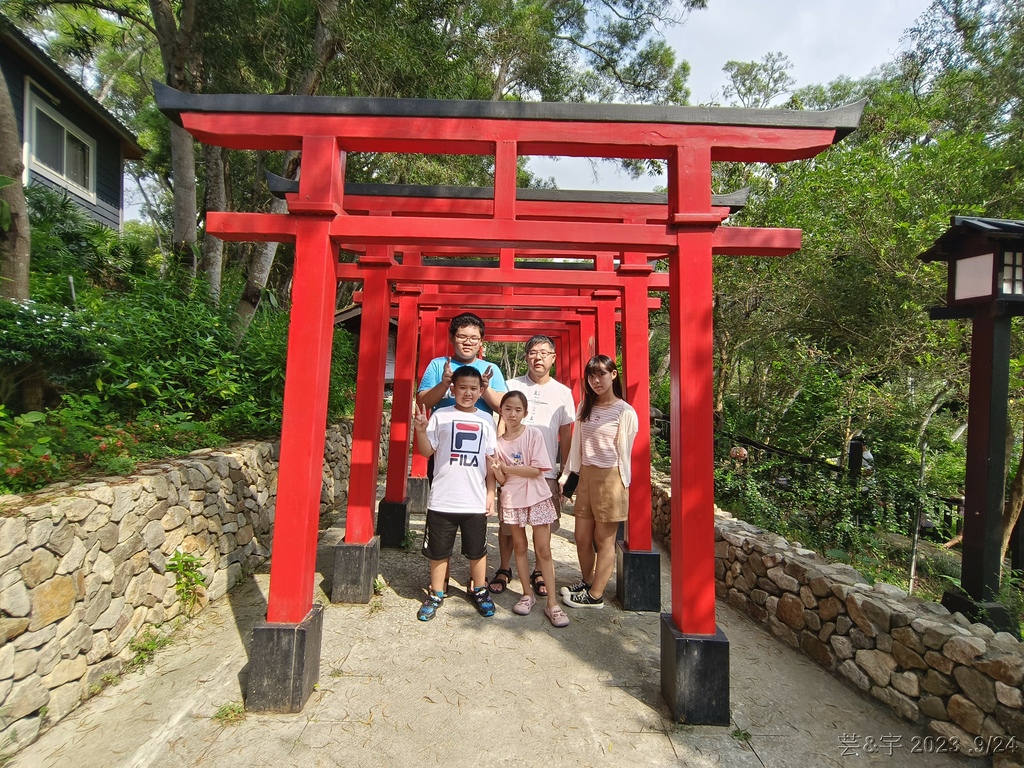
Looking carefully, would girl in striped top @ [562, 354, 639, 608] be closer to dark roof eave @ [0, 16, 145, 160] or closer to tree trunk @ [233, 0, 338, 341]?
tree trunk @ [233, 0, 338, 341]

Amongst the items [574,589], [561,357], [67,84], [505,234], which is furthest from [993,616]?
[67,84]

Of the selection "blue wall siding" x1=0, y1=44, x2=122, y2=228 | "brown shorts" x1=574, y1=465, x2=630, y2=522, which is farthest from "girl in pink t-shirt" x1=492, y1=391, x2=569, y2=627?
"blue wall siding" x1=0, y1=44, x2=122, y2=228

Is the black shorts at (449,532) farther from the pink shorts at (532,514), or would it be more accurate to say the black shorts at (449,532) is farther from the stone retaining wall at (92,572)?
the stone retaining wall at (92,572)

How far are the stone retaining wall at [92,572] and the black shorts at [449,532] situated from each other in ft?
5.36

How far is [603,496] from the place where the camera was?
369cm

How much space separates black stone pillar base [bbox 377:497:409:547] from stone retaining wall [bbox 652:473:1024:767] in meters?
3.03

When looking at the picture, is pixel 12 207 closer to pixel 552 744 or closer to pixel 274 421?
pixel 274 421

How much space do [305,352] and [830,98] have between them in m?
18.0

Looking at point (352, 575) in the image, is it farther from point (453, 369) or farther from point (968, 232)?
point (968, 232)

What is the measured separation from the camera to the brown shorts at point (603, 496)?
366 cm

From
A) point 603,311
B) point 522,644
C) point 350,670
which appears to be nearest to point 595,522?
point 522,644

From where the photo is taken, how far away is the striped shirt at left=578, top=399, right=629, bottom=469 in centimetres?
375

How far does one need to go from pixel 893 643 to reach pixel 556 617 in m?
1.89

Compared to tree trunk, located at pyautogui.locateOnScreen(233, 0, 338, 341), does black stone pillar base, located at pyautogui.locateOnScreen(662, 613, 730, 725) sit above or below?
below
